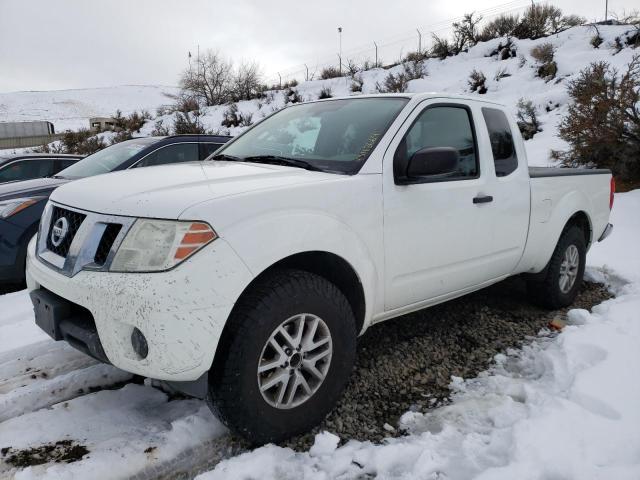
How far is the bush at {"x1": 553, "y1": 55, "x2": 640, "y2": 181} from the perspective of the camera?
26.0ft

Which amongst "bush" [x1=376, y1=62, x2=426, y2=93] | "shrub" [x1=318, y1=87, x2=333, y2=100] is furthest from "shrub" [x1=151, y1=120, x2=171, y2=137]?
"bush" [x1=376, y1=62, x2=426, y2=93]

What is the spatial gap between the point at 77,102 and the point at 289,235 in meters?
64.3

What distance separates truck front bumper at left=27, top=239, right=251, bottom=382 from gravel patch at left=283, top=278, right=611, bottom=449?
76 centimetres

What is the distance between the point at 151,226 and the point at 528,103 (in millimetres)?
12024

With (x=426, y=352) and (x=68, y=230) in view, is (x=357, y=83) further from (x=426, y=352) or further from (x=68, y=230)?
(x=68, y=230)

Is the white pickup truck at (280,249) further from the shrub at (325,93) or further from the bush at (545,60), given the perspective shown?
the shrub at (325,93)

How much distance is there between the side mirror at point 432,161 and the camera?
8.52 ft

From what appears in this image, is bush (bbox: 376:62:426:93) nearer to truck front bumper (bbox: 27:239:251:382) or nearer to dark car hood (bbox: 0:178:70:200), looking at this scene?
dark car hood (bbox: 0:178:70:200)

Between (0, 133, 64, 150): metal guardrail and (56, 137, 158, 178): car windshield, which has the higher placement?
(0, 133, 64, 150): metal guardrail

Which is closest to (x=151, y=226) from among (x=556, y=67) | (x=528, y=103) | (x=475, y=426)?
(x=475, y=426)

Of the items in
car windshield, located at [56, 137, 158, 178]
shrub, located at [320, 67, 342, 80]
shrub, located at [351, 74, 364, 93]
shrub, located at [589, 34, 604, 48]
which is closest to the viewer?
car windshield, located at [56, 137, 158, 178]

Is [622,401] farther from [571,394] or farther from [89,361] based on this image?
[89,361]

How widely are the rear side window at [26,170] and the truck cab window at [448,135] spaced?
6.04 meters

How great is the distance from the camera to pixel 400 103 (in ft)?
9.68
